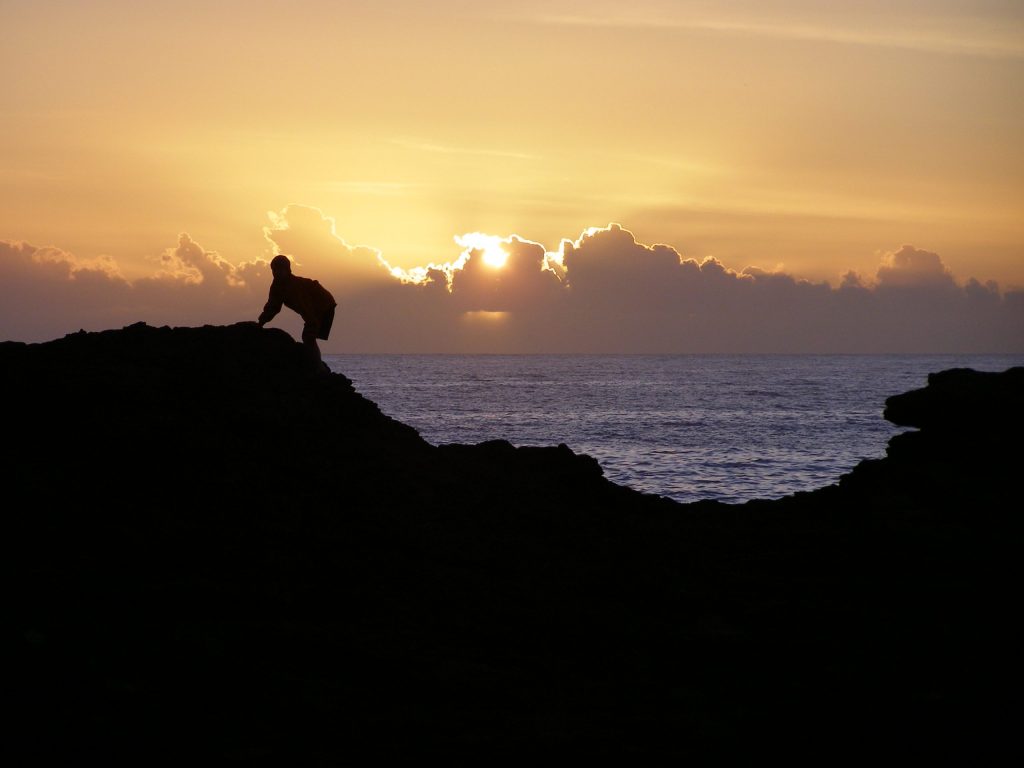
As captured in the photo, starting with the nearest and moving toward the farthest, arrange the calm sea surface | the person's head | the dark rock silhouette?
the dark rock silhouette → the person's head → the calm sea surface

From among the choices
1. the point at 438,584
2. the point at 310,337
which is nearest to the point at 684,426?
the point at 310,337

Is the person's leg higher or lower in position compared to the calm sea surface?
higher

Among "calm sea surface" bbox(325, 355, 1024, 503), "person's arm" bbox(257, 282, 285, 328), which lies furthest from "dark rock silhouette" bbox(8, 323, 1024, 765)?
"calm sea surface" bbox(325, 355, 1024, 503)

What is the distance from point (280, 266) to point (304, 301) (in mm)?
852

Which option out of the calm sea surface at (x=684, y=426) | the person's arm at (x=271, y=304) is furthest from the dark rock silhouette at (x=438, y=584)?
the calm sea surface at (x=684, y=426)

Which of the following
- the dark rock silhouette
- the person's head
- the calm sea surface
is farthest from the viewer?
the calm sea surface

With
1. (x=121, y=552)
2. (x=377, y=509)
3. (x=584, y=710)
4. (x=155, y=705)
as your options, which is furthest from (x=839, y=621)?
(x=121, y=552)

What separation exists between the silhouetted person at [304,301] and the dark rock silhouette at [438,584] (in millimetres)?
471

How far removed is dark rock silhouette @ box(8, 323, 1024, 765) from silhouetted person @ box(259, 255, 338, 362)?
0.47m

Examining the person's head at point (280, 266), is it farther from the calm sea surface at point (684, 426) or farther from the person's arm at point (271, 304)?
the calm sea surface at point (684, 426)

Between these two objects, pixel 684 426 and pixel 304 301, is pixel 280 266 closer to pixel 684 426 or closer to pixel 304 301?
pixel 304 301

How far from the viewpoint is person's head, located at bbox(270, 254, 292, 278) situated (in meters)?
19.0

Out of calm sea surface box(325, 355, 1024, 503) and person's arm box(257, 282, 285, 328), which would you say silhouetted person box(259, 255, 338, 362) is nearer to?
person's arm box(257, 282, 285, 328)

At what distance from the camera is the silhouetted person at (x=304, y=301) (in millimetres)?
19188
